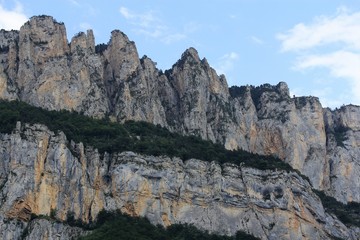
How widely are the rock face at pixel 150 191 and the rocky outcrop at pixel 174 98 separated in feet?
59.1

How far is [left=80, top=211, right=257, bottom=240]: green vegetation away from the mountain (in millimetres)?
1355

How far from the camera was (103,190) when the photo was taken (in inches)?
3868

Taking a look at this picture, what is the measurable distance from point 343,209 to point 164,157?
3172 centimetres

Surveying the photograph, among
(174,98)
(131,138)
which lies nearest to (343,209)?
(174,98)

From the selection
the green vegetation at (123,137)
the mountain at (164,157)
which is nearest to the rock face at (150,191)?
the mountain at (164,157)

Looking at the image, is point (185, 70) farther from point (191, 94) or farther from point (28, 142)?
point (28, 142)

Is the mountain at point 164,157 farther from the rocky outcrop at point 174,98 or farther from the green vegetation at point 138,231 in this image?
the green vegetation at point 138,231

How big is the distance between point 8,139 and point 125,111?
2662 cm

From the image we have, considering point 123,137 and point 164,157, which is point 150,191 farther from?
point 123,137

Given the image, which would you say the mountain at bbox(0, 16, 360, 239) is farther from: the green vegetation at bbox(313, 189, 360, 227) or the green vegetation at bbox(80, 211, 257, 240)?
the green vegetation at bbox(313, 189, 360, 227)

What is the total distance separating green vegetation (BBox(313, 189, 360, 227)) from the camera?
11162 cm

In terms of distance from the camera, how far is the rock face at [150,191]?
91.8 m

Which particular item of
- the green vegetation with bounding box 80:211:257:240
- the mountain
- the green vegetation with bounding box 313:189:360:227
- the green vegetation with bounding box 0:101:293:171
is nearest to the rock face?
the mountain

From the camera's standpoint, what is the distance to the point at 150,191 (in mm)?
98812
